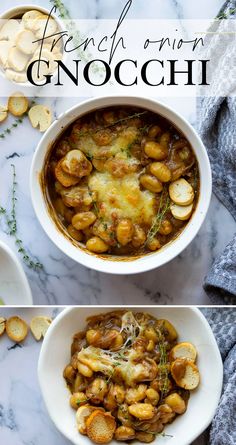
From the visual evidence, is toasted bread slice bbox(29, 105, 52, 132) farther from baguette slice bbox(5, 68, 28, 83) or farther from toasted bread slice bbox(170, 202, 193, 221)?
toasted bread slice bbox(170, 202, 193, 221)

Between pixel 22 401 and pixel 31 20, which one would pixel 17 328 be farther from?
pixel 31 20

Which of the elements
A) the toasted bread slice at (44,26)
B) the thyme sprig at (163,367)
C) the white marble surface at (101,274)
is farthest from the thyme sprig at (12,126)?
the thyme sprig at (163,367)

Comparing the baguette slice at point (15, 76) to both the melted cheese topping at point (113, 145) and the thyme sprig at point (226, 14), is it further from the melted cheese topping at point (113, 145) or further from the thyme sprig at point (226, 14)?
the thyme sprig at point (226, 14)

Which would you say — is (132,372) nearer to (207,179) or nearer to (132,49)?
(207,179)

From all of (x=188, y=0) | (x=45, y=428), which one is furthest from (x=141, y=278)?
(x=188, y=0)

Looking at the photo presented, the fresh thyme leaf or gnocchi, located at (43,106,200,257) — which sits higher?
the fresh thyme leaf

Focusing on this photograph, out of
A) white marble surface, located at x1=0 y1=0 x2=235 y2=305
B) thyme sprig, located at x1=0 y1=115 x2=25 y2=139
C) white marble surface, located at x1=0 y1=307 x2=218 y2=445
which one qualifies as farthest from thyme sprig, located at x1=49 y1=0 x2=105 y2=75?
white marble surface, located at x1=0 y1=307 x2=218 y2=445

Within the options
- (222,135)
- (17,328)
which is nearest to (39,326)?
(17,328)
